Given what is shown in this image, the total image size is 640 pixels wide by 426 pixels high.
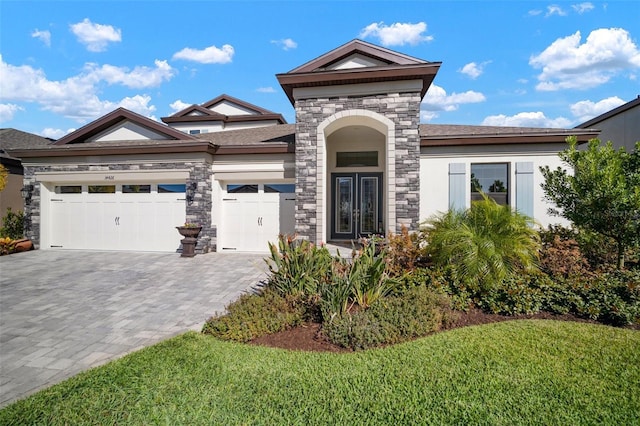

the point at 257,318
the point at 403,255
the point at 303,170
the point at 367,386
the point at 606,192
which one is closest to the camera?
the point at 367,386

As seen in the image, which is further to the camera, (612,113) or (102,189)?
(612,113)

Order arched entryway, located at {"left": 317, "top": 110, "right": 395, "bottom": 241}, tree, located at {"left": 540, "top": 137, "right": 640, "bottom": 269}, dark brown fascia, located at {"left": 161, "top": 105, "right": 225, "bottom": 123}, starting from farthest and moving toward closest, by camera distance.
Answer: dark brown fascia, located at {"left": 161, "top": 105, "right": 225, "bottom": 123}, arched entryway, located at {"left": 317, "top": 110, "right": 395, "bottom": 241}, tree, located at {"left": 540, "top": 137, "right": 640, "bottom": 269}

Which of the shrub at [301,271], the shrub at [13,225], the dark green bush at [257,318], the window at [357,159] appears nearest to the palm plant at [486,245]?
the shrub at [301,271]

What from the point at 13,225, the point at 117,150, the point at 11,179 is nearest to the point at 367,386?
the point at 117,150

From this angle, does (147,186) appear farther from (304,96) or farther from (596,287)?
(596,287)

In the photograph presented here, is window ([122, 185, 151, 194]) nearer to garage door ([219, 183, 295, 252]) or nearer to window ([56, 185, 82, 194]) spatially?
window ([56, 185, 82, 194])

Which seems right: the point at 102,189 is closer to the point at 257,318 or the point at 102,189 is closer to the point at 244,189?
the point at 244,189

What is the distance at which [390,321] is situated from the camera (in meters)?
4.30

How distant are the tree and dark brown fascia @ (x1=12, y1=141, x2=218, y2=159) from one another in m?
9.51

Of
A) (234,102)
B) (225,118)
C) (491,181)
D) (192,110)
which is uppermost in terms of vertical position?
(234,102)

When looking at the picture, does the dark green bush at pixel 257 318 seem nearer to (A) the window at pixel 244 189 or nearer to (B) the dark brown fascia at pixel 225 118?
(A) the window at pixel 244 189

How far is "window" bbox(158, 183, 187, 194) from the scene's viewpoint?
10797 mm

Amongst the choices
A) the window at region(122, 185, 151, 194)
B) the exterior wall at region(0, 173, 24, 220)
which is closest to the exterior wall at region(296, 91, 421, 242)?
the window at region(122, 185, 151, 194)

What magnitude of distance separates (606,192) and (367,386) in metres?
4.96
